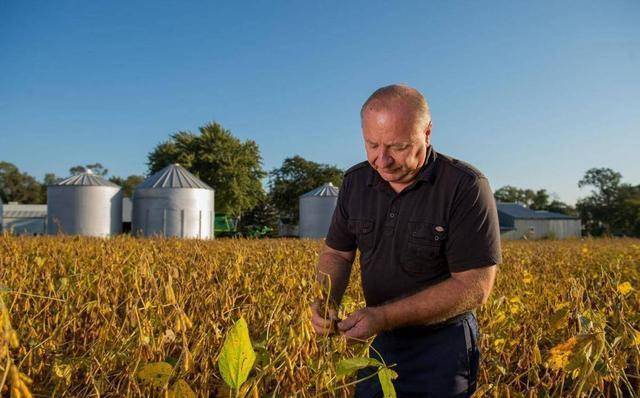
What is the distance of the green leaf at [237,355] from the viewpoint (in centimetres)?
96

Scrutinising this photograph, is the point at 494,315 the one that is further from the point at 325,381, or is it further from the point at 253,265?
the point at 253,265

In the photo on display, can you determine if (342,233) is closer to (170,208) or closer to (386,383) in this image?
(386,383)

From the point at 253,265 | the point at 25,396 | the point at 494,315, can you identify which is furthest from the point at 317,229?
the point at 25,396

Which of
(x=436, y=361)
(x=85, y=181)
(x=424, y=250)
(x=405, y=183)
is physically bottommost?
(x=436, y=361)

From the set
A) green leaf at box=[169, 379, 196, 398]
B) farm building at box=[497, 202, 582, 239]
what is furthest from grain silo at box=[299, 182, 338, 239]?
→ farm building at box=[497, 202, 582, 239]

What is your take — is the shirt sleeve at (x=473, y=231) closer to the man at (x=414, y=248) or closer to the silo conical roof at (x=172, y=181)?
the man at (x=414, y=248)

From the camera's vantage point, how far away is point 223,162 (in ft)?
130

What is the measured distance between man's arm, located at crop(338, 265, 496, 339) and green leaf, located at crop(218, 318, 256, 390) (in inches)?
27.8

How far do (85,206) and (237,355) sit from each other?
2274 cm

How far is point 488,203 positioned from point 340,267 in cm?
72

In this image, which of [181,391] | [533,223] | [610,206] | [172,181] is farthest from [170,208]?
[610,206]

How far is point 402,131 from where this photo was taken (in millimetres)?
1870

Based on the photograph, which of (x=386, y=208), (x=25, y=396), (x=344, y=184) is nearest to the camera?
(x=25, y=396)

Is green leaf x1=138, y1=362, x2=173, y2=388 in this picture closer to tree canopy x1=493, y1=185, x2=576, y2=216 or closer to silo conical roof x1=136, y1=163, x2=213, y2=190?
silo conical roof x1=136, y1=163, x2=213, y2=190
